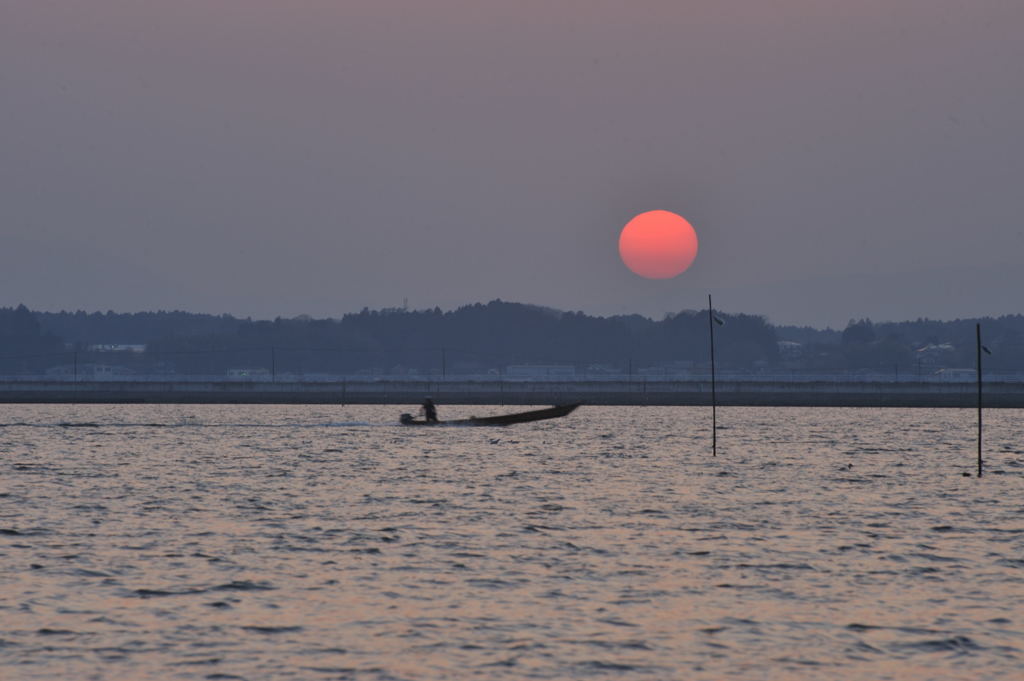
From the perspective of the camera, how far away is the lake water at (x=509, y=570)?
949 inches

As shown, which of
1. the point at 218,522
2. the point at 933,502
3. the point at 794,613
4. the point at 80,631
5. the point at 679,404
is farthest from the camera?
the point at 679,404

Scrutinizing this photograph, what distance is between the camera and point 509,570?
111ft

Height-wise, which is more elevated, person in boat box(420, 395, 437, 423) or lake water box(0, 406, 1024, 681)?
person in boat box(420, 395, 437, 423)

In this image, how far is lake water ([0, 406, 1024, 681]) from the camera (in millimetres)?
24109

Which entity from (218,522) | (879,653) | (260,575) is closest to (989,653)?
(879,653)

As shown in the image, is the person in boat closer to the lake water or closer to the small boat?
the small boat

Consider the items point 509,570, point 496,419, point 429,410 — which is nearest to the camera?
point 509,570

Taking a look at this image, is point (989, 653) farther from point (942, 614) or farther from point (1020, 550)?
point (1020, 550)

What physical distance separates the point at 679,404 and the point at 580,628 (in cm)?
16793

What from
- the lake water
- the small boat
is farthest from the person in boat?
the lake water

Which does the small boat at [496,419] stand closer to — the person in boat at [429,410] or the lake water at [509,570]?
the person in boat at [429,410]

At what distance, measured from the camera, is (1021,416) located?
160 meters

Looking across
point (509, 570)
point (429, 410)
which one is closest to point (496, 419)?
point (429, 410)

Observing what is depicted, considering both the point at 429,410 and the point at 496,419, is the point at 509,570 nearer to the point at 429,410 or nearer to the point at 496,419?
the point at 429,410
